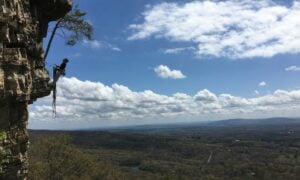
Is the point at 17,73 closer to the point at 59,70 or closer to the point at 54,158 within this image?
the point at 59,70

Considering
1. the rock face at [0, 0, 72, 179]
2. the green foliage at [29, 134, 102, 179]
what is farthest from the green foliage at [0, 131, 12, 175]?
the green foliage at [29, 134, 102, 179]

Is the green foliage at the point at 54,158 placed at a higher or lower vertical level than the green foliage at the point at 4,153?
→ lower

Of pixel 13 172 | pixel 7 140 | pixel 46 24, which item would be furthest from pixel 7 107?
pixel 46 24

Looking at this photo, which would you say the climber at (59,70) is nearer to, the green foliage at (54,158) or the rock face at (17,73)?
the rock face at (17,73)

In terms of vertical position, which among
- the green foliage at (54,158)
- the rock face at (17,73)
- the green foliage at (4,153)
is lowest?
the green foliage at (54,158)

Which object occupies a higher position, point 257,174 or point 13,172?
point 13,172

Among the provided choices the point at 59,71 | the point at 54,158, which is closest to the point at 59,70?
the point at 59,71

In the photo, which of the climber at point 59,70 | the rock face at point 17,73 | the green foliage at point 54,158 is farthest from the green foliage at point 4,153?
the green foliage at point 54,158

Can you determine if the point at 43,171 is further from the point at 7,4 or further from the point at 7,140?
the point at 7,4
